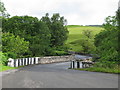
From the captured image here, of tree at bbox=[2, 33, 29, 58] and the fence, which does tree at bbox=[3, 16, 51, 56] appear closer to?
the fence

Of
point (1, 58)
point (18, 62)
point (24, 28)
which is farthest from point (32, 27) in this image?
point (1, 58)

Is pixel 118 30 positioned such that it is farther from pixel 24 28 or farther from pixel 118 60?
pixel 24 28

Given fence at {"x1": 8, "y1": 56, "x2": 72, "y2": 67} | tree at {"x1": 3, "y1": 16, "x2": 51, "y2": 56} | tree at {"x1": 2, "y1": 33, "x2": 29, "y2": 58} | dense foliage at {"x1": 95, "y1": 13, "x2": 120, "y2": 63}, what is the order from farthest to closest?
1. tree at {"x1": 3, "y1": 16, "x2": 51, "y2": 56}
2. tree at {"x1": 2, "y1": 33, "x2": 29, "y2": 58}
3. fence at {"x1": 8, "y1": 56, "x2": 72, "y2": 67}
4. dense foliage at {"x1": 95, "y1": 13, "x2": 120, "y2": 63}

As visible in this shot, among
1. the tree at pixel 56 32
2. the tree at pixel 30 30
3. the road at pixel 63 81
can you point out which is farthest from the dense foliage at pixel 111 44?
the tree at pixel 56 32

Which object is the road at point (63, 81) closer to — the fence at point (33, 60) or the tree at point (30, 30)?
the fence at point (33, 60)

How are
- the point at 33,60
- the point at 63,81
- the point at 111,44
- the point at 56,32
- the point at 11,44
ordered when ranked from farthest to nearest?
1. the point at 56,32
2. the point at 33,60
3. the point at 11,44
4. the point at 111,44
5. the point at 63,81

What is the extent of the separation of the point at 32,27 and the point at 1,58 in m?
22.0

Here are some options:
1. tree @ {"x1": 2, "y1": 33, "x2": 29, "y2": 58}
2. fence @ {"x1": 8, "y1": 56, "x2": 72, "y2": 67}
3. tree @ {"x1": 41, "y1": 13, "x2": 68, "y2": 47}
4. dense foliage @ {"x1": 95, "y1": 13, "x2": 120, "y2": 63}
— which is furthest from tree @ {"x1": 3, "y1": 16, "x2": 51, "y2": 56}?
dense foliage @ {"x1": 95, "y1": 13, "x2": 120, "y2": 63}

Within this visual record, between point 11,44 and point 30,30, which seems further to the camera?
point 30,30

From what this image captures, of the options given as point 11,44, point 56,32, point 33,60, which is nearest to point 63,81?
point 11,44

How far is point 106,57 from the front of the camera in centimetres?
1912

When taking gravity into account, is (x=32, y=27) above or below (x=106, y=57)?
above

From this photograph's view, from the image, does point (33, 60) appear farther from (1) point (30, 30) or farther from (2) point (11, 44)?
(1) point (30, 30)

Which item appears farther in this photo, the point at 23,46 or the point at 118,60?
the point at 23,46
